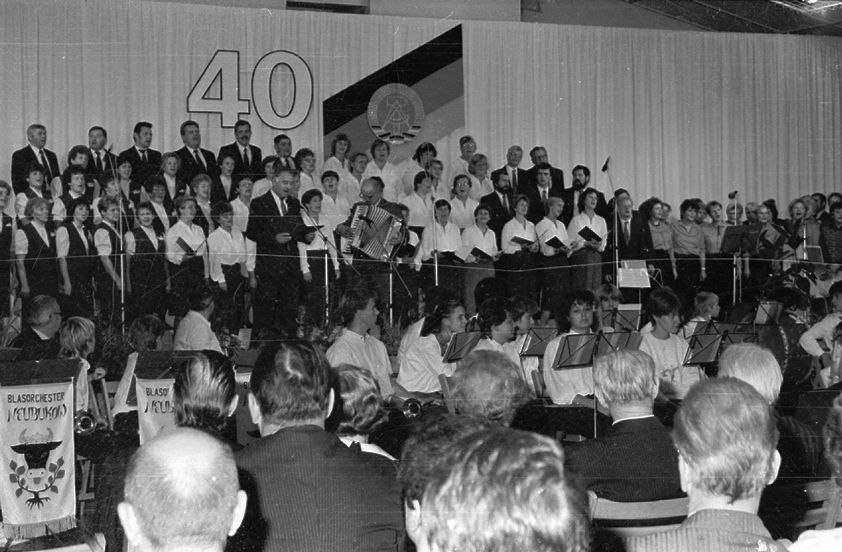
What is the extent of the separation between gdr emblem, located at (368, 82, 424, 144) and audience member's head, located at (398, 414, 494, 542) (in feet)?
33.6

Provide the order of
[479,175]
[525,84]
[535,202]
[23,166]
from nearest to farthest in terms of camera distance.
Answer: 1. [23,166]
2. [535,202]
3. [479,175]
4. [525,84]

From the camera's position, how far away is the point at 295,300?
28.9 feet

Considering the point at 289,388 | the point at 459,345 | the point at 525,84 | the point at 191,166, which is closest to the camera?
the point at 289,388

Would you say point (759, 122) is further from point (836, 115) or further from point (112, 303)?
point (112, 303)

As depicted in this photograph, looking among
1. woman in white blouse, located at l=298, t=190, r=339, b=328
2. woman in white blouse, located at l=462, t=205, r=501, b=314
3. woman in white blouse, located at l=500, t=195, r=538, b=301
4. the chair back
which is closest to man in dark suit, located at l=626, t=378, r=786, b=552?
the chair back

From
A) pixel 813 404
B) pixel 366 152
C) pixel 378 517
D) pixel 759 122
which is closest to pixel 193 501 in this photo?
pixel 378 517

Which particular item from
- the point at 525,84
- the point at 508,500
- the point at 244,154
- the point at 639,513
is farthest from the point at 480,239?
the point at 508,500

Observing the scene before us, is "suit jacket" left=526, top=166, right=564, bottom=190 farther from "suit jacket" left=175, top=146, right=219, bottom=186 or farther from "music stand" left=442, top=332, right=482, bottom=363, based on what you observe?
"music stand" left=442, top=332, right=482, bottom=363

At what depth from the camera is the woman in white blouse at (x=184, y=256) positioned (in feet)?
27.5

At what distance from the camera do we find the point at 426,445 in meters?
1.68

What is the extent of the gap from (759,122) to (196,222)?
8.55 m

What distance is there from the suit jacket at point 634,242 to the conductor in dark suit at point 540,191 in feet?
2.55

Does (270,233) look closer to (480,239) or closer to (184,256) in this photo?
(184,256)

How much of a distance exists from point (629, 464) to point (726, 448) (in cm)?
90
